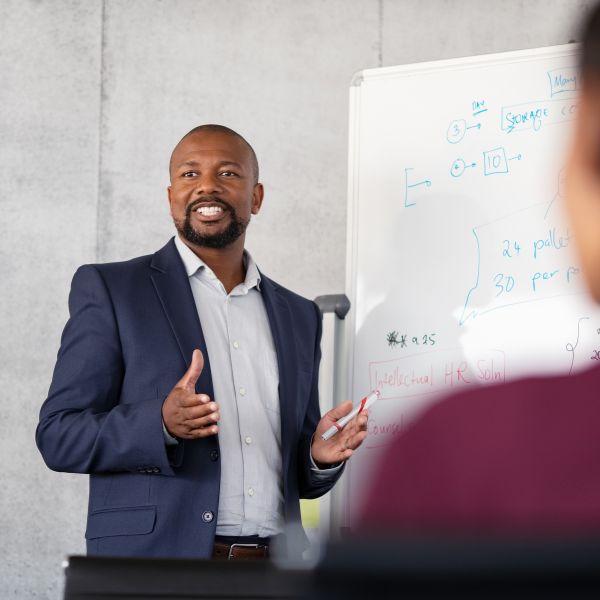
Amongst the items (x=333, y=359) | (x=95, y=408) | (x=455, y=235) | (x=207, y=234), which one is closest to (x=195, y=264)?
(x=207, y=234)

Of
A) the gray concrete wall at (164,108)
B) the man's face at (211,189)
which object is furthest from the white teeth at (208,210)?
the gray concrete wall at (164,108)

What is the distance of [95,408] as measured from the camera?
205cm

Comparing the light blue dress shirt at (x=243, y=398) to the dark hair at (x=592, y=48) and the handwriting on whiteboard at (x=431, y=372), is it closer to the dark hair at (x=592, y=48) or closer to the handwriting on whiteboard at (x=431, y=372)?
the handwriting on whiteboard at (x=431, y=372)

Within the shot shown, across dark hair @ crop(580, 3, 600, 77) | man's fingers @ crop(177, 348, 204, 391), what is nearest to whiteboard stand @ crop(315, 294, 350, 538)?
man's fingers @ crop(177, 348, 204, 391)

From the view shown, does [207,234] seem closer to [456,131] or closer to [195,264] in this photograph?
[195,264]

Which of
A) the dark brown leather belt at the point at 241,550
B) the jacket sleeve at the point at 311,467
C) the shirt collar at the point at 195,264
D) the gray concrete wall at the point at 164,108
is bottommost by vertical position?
the dark brown leather belt at the point at 241,550

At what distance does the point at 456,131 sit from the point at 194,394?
1278 millimetres

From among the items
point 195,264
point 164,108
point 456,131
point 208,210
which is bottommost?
point 195,264

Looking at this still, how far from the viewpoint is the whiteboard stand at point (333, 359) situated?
273 centimetres

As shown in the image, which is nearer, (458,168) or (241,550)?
(241,550)

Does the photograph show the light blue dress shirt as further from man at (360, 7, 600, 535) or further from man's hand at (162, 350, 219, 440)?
man at (360, 7, 600, 535)

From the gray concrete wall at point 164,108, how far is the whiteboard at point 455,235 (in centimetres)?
86

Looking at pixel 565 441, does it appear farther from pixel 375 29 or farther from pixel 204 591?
pixel 375 29

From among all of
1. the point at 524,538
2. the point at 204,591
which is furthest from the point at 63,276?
the point at 524,538
